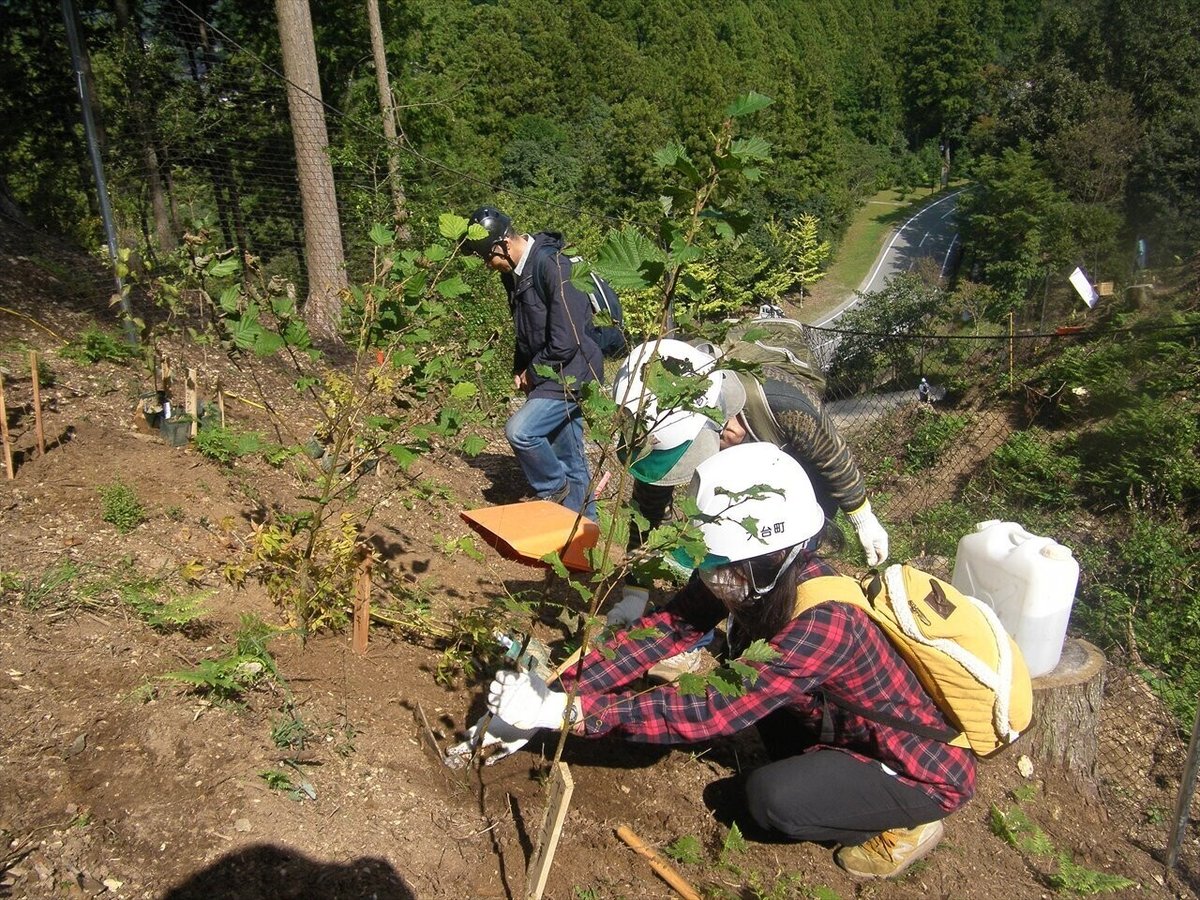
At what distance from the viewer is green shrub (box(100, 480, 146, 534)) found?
3.31 metres

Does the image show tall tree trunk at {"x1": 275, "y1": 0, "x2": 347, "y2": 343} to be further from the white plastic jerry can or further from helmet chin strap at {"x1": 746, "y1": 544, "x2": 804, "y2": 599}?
helmet chin strap at {"x1": 746, "y1": 544, "x2": 804, "y2": 599}

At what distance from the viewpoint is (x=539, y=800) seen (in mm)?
2592

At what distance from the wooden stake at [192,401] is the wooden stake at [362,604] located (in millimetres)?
1645

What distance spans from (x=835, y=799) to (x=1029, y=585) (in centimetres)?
119

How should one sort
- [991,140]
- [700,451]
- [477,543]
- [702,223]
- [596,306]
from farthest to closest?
[991,140]
[477,543]
[596,306]
[700,451]
[702,223]

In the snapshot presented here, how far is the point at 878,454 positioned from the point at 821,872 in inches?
227

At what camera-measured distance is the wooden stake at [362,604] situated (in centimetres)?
278

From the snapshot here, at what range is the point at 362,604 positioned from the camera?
283 cm

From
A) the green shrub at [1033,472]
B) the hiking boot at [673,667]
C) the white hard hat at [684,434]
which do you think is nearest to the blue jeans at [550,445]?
the hiking boot at [673,667]

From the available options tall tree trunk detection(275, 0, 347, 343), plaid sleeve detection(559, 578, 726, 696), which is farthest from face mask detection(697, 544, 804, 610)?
tall tree trunk detection(275, 0, 347, 343)

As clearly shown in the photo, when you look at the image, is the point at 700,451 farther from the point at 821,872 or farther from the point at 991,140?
the point at 991,140

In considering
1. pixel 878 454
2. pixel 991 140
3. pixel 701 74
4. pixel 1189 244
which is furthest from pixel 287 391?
pixel 991 140

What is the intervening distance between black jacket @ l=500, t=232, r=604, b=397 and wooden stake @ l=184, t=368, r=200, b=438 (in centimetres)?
149

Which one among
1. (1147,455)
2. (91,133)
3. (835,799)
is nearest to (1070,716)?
(835,799)
